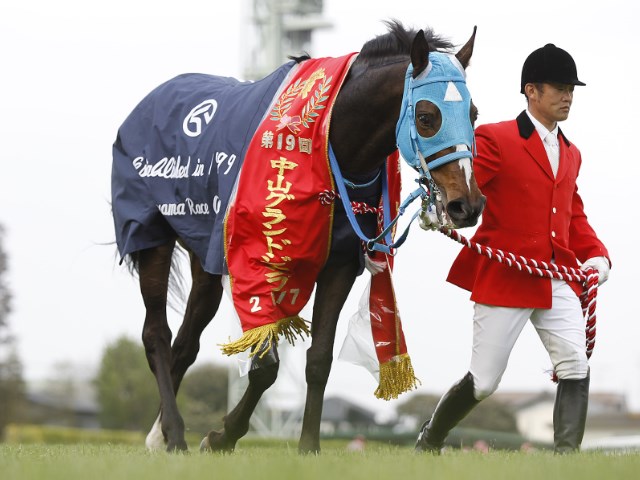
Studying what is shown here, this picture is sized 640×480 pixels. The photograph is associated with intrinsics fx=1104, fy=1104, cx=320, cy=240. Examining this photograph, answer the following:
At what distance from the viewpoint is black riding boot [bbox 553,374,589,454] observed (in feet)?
19.5

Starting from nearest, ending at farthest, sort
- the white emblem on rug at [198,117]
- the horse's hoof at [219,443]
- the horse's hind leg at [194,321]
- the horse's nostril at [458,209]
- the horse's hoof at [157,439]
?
1. the horse's nostril at [458,209]
2. the horse's hoof at [219,443]
3. the white emblem on rug at [198,117]
4. the horse's hoof at [157,439]
5. the horse's hind leg at [194,321]

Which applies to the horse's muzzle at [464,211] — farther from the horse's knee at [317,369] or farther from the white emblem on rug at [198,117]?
the white emblem on rug at [198,117]

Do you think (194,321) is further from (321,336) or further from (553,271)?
(553,271)

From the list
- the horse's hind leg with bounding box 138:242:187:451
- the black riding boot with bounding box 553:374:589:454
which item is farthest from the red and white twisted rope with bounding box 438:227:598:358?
the horse's hind leg with bounding box 138:242:187:451

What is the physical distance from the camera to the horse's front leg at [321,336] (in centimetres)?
581

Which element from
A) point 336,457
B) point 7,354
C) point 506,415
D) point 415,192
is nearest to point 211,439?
point 336,457

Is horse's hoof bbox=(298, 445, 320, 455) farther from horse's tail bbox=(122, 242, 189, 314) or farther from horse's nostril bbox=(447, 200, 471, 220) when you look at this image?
horse's tail bbox=(122, 242, 189, 314)

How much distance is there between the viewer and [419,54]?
563cm

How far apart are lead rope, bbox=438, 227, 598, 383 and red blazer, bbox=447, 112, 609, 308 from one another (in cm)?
6

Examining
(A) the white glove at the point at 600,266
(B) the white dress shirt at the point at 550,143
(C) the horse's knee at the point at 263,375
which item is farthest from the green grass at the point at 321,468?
(B) the white dress shirt at the point at 550,143

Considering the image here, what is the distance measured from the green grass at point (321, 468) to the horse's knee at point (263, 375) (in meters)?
0.84

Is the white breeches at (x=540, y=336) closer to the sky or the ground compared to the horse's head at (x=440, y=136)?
closer to the ground

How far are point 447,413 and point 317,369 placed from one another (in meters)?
0.91

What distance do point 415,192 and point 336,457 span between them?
1459 millimetres
